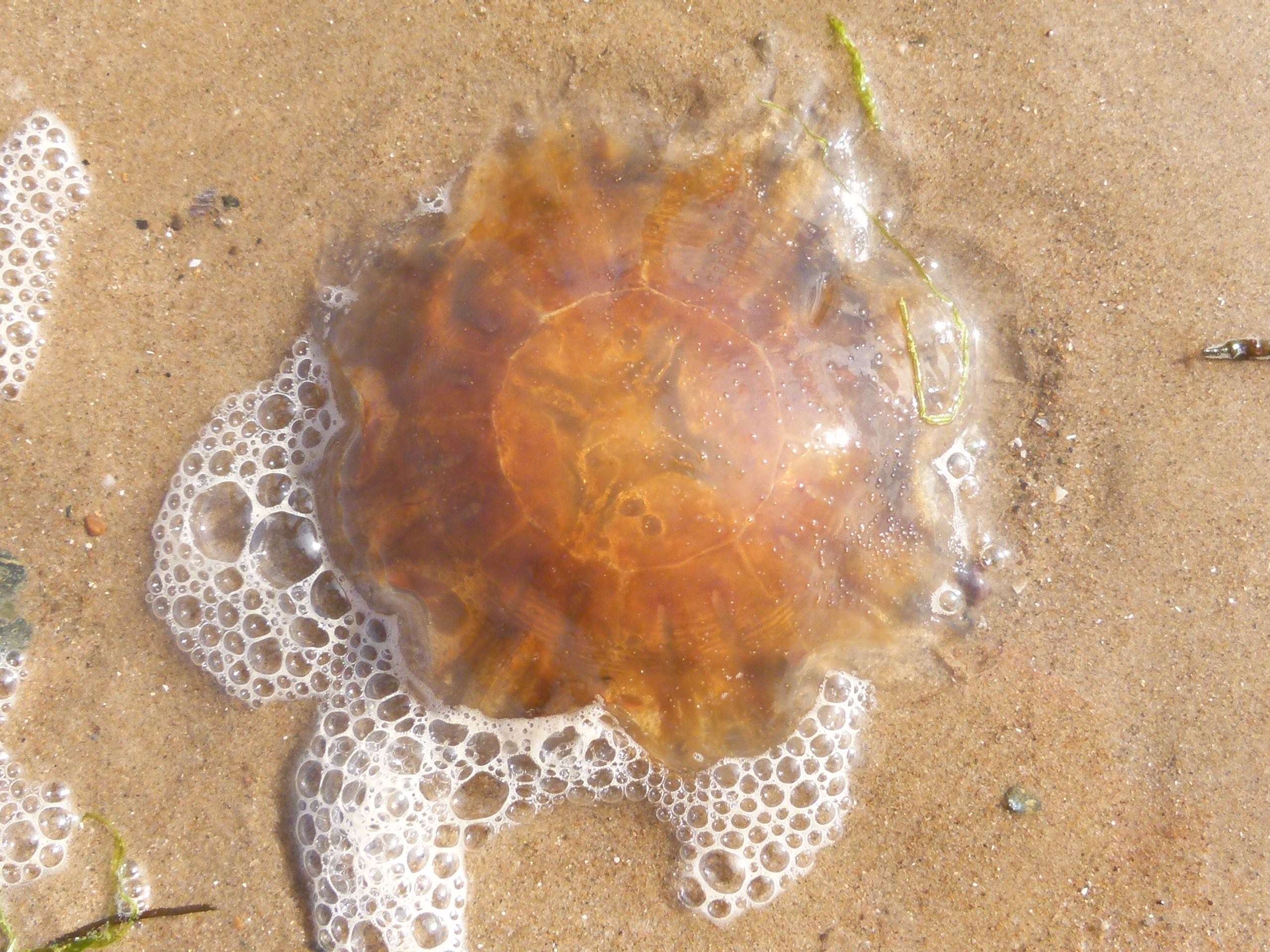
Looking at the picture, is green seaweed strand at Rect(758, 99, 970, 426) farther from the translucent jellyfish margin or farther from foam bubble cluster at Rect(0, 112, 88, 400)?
foam bubble cluster at Rect(0, 112, 88, 400)

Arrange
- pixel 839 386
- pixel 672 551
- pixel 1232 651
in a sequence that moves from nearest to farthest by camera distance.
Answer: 1. pixel 672 551
2. pixel 839 386
3. pixel 1232 651

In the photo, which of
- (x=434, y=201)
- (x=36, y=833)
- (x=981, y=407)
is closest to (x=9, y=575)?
(x=36, y=833)

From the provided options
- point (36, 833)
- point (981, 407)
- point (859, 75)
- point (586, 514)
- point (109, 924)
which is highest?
point (859, 75)

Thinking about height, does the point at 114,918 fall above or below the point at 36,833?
below

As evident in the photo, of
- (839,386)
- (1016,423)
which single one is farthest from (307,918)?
(1016,423)

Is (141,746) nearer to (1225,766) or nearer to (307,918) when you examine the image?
(307,918)

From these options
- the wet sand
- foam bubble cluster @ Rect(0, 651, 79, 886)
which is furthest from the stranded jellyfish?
foam bubble cluster @ Rect(0, 651, 79, 886)

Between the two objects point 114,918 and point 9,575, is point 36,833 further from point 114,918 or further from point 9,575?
point 9,575
